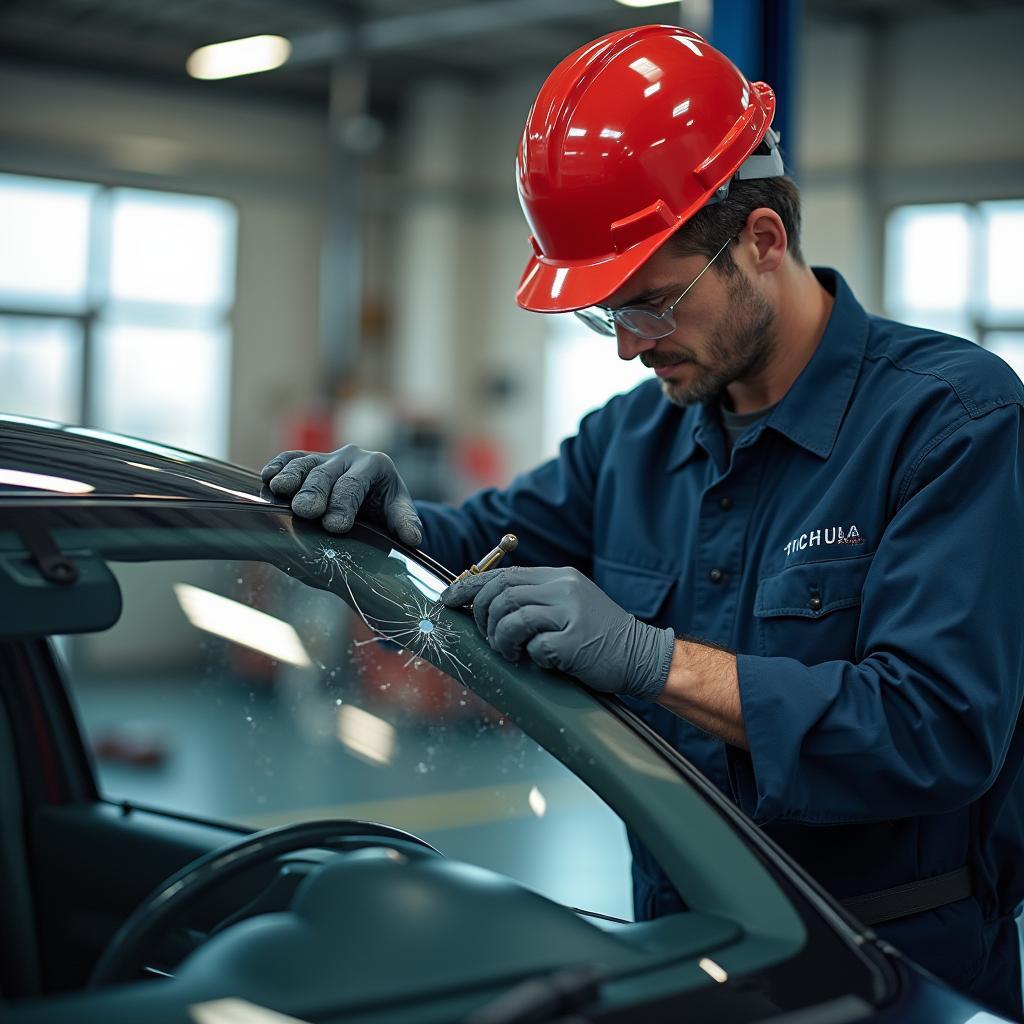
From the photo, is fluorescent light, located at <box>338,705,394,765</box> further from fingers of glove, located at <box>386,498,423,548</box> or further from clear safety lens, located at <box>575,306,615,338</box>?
clear safety lens, located at <box>575,306,615,338</box>

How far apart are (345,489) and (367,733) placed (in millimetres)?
272

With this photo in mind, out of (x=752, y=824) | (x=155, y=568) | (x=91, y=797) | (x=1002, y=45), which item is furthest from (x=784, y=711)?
(x=1002, y=45)

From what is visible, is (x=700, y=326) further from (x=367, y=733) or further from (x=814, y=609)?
(x=367, y=733)

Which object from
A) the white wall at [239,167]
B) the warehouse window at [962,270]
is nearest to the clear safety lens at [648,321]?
the warehouse window at [962,270]

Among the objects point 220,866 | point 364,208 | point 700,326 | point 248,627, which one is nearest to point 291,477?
point 248,627

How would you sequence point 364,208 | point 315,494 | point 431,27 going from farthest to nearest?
point 364,208, point 431,27, point 315,494

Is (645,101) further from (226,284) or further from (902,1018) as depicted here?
(226,284)

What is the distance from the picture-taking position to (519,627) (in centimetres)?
122

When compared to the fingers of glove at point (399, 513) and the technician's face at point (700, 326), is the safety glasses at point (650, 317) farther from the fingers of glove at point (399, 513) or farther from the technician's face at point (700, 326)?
the fingers of glove at point (399, 513)

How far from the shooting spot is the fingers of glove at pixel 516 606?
1244mm

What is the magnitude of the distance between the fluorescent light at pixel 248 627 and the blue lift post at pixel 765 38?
4.70ft

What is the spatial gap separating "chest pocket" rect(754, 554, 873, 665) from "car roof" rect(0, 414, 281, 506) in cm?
59

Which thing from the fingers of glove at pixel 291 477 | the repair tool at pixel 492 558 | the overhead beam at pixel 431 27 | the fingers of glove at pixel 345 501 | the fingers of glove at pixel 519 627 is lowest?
the fingers of glove at pixel 519 627

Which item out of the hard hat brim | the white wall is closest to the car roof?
the hard hat brim
